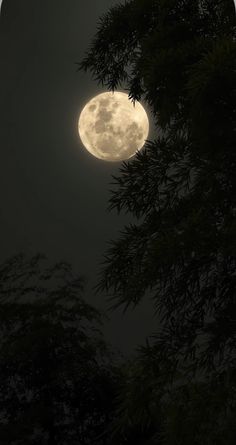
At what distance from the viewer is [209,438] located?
1363 mm

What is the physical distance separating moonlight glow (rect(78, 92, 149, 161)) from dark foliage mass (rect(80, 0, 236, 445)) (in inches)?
59.1

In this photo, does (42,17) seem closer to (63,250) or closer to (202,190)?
(63,250)

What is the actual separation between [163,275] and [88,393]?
1.49 meters

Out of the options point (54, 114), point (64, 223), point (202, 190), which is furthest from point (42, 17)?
point (202, 190)

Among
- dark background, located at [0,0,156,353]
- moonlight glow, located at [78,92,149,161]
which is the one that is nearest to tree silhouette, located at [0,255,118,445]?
dark background, located at [0,0,156,353]

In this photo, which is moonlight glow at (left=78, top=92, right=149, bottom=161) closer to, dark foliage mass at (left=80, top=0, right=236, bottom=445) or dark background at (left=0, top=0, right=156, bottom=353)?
dark background at (left=0, top=0, right=156, bottom=353)

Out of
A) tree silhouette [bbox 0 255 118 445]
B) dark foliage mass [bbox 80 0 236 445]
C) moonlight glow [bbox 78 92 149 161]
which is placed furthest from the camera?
moonlight glow [bbox 78 92 149 161]

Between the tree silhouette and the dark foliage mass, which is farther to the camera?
the tree silhouette

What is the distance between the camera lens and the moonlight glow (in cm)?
370

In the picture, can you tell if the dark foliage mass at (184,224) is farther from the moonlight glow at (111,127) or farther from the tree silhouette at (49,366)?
the moonlight glow at (111,127)

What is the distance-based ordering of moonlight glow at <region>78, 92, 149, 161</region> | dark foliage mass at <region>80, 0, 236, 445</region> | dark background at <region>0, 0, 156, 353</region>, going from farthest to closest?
moonlight glow at <region>78, 92, 149, 161</region> < dark background at <region>0, 0, 156, 353</region> < dark foliage mass at <region>80, 0, 236, 445</region>

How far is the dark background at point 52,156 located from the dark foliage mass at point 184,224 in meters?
1.23

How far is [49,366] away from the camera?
286cm

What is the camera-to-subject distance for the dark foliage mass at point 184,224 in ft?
4.76
